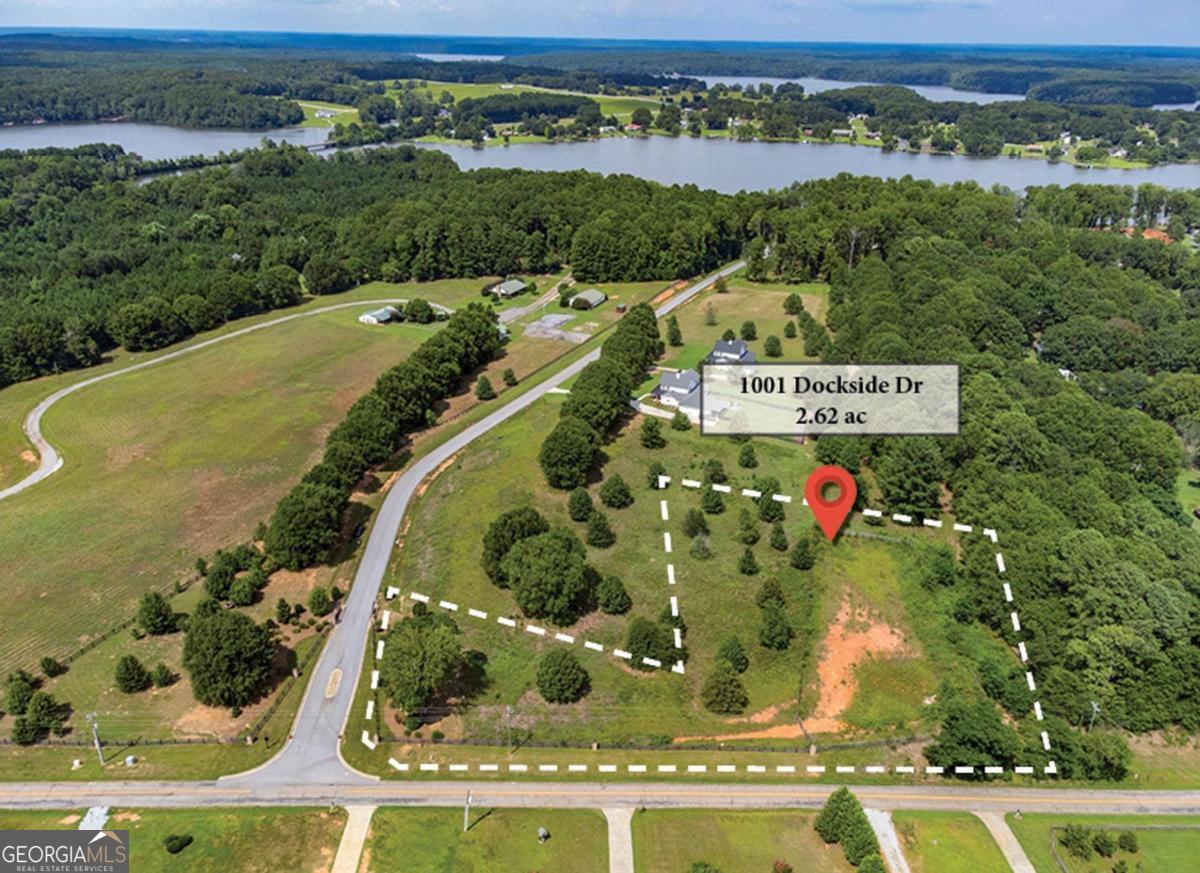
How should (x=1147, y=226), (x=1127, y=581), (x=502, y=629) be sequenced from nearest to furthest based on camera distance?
1. (x=1127, y=581)
2. (x=502, y=629)
3. (x=1147, y=226)

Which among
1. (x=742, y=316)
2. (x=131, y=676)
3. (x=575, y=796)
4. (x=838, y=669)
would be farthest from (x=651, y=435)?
(x=131, y=676)

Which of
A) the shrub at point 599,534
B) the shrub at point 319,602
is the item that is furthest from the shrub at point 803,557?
the shrub at point 319,602

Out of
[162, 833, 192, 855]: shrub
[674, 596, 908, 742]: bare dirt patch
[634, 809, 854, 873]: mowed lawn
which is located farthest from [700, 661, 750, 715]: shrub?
[162, 833, 192, 855]: shrub

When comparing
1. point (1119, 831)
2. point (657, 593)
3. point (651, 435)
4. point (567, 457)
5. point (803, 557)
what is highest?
point (567, 457)

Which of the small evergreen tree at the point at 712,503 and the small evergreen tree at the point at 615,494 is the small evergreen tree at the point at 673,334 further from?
the small evergreen tree at the point at 712,503

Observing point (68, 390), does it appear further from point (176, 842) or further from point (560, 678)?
point (560, 678)

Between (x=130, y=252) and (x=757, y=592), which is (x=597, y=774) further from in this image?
(x=130, y=252)

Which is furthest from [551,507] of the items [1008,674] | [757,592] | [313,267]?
[313,267]
